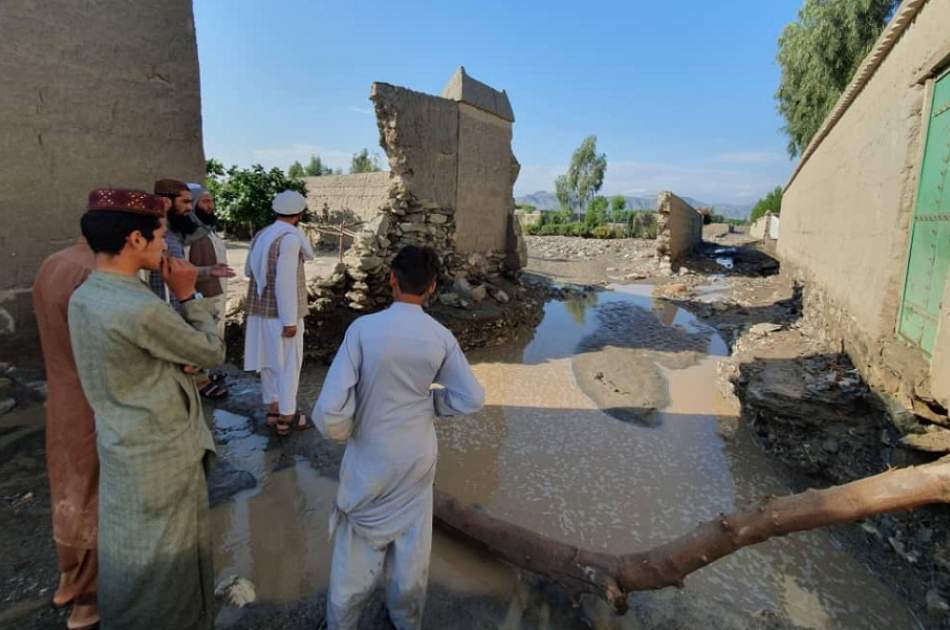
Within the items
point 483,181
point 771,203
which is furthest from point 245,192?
point 771,203

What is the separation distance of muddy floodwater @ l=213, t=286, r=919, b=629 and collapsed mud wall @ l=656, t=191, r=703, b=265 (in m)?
10.0

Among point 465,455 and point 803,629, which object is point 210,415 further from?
point 803,629

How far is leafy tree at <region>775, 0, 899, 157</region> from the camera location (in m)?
14.4

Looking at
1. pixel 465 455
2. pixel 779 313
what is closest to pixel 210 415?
pixel 465 455

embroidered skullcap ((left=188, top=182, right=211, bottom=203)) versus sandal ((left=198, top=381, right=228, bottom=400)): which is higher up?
embroidered skullcap ((left=188, top=182, right=211, bottom=203))

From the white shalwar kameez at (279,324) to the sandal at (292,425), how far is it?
2.8 inches

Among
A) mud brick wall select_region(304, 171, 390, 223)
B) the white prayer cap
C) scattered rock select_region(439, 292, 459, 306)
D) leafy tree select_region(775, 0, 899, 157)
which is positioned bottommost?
scattered rock select_region(439, 292, 459, 306)

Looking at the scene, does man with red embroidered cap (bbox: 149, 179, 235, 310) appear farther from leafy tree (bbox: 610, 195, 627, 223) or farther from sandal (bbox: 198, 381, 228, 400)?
leafy tree (bbox: 610, 195, 627, 223)

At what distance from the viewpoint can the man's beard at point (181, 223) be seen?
3246 mm

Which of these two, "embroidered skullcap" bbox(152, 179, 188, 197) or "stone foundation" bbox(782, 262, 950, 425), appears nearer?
"stone foundation" bbox(782, 262, 950, 425)

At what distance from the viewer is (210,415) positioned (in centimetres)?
390

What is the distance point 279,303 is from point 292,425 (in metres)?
0.97

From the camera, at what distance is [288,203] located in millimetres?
3436

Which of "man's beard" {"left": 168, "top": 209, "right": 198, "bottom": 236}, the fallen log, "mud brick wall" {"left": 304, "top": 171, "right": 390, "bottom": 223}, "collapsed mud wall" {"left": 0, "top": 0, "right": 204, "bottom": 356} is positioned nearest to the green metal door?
the fallen log
